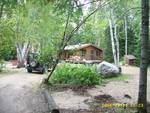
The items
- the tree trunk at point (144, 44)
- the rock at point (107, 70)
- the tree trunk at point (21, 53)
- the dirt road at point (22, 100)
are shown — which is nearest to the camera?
the tree trunk at point (144, 44)

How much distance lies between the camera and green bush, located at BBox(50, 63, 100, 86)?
583 inches

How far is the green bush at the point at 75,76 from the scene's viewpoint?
48.5 ft

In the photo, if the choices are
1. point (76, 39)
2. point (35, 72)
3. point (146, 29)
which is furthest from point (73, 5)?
point (35, 72)

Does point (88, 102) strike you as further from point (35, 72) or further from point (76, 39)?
point (35, 72)

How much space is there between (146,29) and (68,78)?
825 centimetres

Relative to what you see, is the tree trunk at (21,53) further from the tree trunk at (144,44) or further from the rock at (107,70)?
the tree trunk at (144,44)

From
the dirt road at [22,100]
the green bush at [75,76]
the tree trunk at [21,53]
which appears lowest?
the dirt road at [22,100]

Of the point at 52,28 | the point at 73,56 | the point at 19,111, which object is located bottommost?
the point at 19,111

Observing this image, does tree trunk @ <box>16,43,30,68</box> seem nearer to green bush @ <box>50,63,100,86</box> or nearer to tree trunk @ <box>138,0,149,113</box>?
green bush @ <box>50,63,100,86</box>

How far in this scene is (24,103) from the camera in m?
10.6

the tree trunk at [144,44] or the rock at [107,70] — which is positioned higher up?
the tree trunk at [144,44]

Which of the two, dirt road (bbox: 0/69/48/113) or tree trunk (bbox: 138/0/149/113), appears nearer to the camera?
tree trunk (bbox: 138/0/149/113)

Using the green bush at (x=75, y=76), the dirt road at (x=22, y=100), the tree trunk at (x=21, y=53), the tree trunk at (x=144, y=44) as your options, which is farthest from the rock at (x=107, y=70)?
the tree trunk at (x=21, y=53)

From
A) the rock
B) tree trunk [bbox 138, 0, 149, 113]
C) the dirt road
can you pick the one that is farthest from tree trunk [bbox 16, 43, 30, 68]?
tree trunk [bbox 138, 0, 149, 113]
